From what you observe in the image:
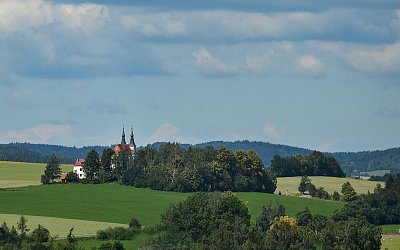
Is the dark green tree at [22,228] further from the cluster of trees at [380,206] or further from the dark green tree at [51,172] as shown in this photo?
the dark green tree at [51,172]

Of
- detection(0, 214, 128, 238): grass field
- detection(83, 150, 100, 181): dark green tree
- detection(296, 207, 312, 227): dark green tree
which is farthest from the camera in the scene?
detection(83, 150, 100, 181): dark green tree

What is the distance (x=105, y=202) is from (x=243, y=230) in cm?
4985

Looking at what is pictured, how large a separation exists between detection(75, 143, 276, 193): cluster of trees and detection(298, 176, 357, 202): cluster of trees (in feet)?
18.3

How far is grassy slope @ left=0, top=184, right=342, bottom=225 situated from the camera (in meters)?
143

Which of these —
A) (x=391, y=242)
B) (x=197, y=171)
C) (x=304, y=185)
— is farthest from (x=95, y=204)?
(x=304, y=185)

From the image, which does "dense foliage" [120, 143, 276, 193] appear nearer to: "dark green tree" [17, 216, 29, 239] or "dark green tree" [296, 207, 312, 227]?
"dark green tree" [296, 207, 312, 227]

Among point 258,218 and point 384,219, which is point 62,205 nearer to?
point 258,218

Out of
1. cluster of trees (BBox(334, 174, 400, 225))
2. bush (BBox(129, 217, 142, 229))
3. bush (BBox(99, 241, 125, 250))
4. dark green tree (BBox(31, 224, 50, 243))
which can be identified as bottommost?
bush (BBox(99, 241, 125, 250))

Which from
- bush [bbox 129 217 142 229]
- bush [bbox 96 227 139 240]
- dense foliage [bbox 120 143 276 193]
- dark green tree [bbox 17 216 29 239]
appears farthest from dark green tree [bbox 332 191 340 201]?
dark green tree [bbox 17 216 29 239]

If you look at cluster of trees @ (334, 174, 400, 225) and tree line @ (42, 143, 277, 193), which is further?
tree line @ (42, 143, 277, 193)

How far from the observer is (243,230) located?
113m

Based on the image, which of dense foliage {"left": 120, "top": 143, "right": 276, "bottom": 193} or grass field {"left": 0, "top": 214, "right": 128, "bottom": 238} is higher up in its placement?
dense foliage {"left": 120, "top": 143, "right": 276, "bottom": 193}

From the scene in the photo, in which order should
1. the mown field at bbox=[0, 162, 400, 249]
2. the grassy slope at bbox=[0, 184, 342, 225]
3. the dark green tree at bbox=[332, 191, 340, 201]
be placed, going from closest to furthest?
the mown field at bbox=[0, 162, 400, 249], the grassy slope at bbox=[0, 184, 342, 225], the dark green tree at bbox=[332, 191, 340, 201]

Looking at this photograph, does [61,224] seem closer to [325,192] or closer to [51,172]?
[51,172]
